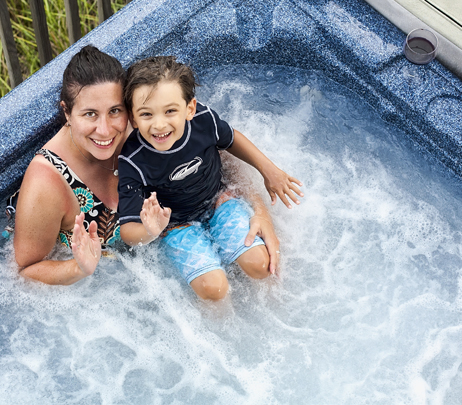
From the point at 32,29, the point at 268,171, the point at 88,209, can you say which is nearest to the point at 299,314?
the point at 268,171

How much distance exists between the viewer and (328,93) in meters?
3.19

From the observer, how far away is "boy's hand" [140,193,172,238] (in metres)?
2.02

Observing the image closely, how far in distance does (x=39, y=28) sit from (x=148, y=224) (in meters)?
1.44

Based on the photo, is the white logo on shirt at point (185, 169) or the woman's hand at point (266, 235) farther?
the woman's hand at point (266, 235)

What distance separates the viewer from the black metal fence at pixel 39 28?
2730mm

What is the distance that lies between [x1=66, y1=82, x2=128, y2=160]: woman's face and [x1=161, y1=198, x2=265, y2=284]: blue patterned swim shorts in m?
0.52

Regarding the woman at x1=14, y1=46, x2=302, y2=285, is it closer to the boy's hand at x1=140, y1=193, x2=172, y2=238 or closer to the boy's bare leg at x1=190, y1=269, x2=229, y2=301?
the boy's hand at x1=140, y1=193, x2=172, y2=238

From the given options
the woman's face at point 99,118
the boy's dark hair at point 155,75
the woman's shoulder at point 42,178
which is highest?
the boy's dark hair at point 155,75

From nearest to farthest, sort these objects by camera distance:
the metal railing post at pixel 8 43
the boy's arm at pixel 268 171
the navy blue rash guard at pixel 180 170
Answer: the navy blue rash guard at pixel 180 170
the boy's arm at pixel 268 171
the metal railing post at pixel 8 43

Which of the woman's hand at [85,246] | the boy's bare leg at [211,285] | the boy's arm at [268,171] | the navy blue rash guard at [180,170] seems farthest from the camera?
the boy's arm at [268,171]

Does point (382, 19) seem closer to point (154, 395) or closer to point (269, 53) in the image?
point (269, 53)

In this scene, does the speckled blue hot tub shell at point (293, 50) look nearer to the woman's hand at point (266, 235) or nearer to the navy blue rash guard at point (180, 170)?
the navy blue rash guard at point (180, 170)

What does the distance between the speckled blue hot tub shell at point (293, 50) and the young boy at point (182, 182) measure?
593 mm

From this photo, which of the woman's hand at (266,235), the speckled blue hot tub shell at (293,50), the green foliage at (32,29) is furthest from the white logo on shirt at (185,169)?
the green foliage at (32,29)
